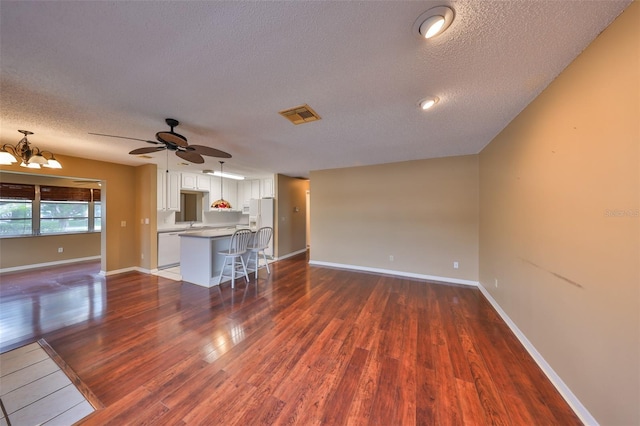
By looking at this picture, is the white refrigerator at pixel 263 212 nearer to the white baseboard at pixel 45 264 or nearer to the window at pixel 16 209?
the white baseboard at pixel 45 264

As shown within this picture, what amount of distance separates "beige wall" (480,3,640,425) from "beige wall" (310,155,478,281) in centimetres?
177

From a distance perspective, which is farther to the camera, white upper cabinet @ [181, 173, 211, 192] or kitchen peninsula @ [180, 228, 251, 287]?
white upper cabinet @ [181, 173, 211, 192]

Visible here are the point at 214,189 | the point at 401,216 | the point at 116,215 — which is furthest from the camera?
the point at 214,189

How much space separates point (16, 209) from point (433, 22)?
8.66 m

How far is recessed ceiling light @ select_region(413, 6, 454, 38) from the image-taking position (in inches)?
43.2

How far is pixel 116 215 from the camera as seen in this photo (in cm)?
469

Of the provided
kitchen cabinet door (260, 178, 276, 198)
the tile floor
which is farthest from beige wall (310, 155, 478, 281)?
the tile floor

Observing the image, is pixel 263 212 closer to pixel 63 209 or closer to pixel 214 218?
pixel 214 218

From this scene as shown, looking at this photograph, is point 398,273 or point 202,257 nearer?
point 202,257

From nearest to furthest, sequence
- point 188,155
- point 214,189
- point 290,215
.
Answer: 1. point 188,155
2. point 214,189
3. point 290,215

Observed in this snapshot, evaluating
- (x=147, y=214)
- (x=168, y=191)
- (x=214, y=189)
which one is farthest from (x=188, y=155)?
(x=214, y=189)

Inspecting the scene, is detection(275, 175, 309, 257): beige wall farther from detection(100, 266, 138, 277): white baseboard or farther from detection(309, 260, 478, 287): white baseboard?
detection(100, 266, 138, 277): white baseboard

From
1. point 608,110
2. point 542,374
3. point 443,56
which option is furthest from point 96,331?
point 608,110

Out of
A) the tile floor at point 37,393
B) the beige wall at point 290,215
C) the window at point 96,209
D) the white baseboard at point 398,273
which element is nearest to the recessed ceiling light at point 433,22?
the tile floor at point 37,393
